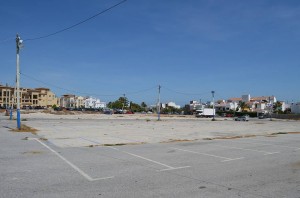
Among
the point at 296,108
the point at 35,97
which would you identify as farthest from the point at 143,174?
the point at 35,97

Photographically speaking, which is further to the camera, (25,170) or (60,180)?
(25,170)

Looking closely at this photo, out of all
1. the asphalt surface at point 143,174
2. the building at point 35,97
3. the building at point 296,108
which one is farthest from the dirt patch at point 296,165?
the building at point 35,97

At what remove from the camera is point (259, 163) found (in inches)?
505

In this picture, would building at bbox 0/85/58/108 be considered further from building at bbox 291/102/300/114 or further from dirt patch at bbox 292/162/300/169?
dirt patch at bbox 292/162/300/169

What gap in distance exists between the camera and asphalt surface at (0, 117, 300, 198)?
8039 mm

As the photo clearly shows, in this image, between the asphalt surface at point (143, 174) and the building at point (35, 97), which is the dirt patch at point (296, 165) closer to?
the asphalt surface at point (143, 174)

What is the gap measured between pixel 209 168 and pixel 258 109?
16399cm

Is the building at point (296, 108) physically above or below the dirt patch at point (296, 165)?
above

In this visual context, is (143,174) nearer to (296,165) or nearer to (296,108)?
(296,165)

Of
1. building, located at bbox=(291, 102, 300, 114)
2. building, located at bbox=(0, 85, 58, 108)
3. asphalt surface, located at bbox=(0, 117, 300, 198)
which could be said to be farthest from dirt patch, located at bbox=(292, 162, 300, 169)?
building, located at bbox=(0, 85, 58, 108)

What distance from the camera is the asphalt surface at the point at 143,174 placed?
26.4 feet

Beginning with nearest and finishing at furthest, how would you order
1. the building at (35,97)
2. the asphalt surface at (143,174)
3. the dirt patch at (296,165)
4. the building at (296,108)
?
the asphalt surface at (143,174), the dirt patch at (296,165), the building at (296,108), the building at (35,97)

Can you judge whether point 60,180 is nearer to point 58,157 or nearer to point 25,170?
point 25,170

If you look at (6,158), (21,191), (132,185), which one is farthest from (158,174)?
(6,158)
